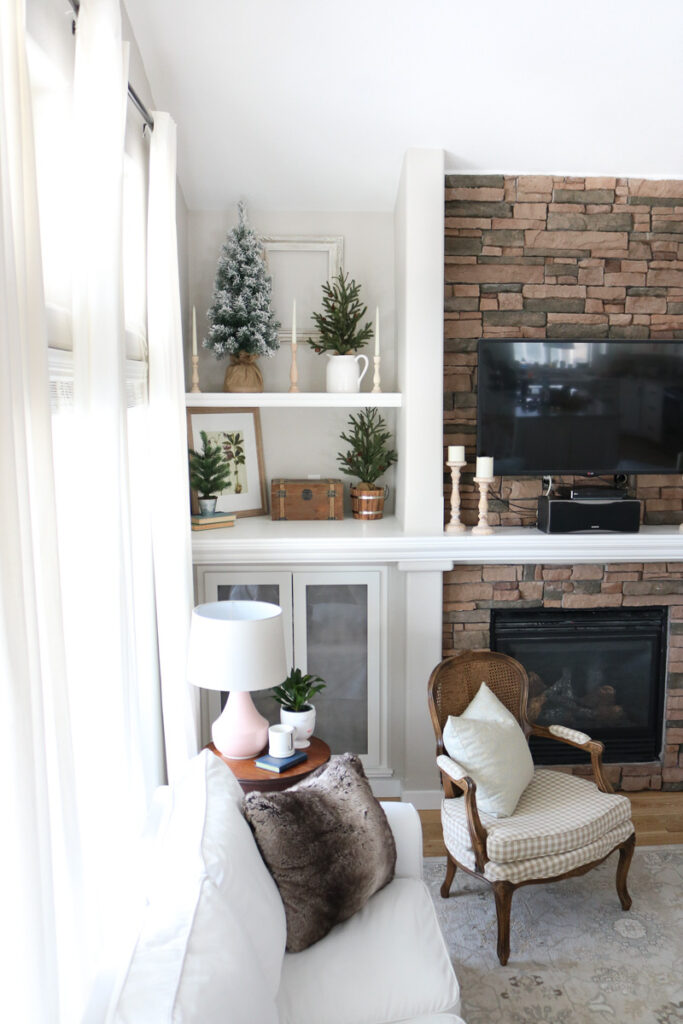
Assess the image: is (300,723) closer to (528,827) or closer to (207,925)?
(528,827)

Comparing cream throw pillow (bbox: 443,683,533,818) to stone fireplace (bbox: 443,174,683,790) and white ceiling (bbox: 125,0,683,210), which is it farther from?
white ceiling (bbox: 125,0,683,210)

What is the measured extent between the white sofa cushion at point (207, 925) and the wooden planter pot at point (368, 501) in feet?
5.82

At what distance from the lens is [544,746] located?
12.0 feet

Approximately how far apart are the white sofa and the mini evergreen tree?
1868 mm

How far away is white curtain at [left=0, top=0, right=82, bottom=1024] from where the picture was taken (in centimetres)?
122

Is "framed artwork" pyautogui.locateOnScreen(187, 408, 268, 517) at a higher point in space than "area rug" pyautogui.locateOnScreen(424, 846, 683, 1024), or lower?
higher

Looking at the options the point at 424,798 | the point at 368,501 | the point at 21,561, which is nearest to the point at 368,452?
the point at 368,501

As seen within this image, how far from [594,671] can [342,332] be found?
1858mm

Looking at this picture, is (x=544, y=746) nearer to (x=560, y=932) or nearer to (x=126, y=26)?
(x=560, y=932)

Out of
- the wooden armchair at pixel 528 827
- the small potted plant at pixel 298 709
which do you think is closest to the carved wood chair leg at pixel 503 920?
the wooden armchair at pixel 528 827


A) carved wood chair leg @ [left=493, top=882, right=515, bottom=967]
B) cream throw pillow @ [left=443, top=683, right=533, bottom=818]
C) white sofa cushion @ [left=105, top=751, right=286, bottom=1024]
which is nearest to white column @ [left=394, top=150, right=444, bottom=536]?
cream throw pillow @ [left=443, top=683, right=533, bottom=818]

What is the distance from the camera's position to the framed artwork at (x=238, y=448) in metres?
3.70

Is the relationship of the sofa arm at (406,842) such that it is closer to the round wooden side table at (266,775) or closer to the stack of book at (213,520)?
the round wooden side table at (266,775)

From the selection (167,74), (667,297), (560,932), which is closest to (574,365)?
(667,297)
